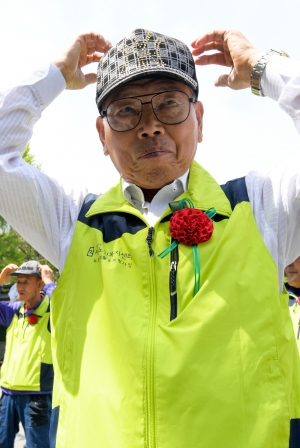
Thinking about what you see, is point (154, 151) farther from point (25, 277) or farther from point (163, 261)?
point (25, 277)

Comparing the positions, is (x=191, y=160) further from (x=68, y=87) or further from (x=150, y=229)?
(x=68, y=87)

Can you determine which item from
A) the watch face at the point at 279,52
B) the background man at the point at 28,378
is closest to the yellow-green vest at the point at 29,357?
the background man at the point at 28,378

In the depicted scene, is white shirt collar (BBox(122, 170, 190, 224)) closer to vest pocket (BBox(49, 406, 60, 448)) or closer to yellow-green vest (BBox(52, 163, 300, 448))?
yellow-green vest (BBox(52, 163, 300, 448))

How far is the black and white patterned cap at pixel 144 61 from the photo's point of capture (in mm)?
1631

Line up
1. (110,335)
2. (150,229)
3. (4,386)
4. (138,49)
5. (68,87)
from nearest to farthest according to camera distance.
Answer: (110,335) → (150,229) → (138,49) → (68,87) → (4,386)

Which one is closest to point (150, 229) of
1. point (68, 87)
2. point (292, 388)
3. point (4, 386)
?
point (292, 388)

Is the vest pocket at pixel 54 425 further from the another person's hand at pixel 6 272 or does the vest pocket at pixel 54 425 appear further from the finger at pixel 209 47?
the another person's hand at pixel 6 272

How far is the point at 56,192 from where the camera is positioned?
1.71 metres

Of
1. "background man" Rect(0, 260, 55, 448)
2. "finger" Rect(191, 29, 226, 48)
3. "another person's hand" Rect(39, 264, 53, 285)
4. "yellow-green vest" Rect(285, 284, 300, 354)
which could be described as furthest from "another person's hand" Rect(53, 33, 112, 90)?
"another person's hand" Rect(39, 264, 53, 285)

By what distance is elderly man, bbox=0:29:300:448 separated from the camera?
127cm

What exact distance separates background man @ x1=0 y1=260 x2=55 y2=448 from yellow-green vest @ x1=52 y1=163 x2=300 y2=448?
12.1 ft

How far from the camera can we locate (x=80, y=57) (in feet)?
6.53

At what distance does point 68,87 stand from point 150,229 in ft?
2.90

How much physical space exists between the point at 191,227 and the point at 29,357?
4.13 m
